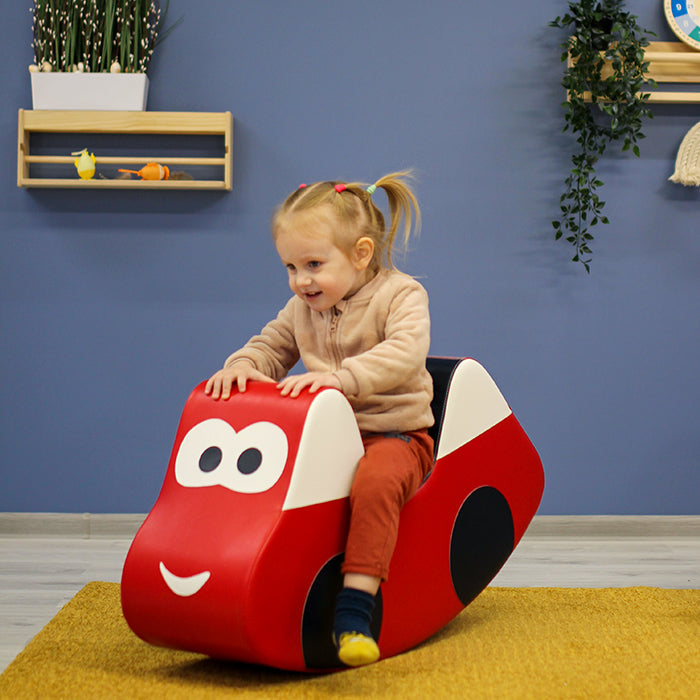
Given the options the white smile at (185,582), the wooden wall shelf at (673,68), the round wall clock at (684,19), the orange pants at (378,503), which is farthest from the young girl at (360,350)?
the round wall clock at (684,19)

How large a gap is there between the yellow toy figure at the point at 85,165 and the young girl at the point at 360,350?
0.93 m

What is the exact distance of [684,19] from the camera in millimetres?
2252

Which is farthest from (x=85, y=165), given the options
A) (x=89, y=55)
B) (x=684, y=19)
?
(x=684, y=19)

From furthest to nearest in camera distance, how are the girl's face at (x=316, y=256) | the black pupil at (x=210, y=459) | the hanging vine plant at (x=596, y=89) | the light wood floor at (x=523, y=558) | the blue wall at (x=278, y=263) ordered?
1. the blue wall at (x=278, y=263)
2. the hanging vine plant at (x=596, y=89)
3. the light wood floor at (x=523, y=558)
4. the girl's face at (x=316, y=256)
5. the black pupil at (x=210, y=459)

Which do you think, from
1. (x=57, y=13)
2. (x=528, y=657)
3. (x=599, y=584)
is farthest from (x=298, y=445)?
(x=57, y=13)

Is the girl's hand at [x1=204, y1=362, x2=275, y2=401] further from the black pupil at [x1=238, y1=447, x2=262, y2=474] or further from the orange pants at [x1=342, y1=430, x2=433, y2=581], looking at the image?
the orange pants at [x1=342, y1=430, x2=433, y2=581]

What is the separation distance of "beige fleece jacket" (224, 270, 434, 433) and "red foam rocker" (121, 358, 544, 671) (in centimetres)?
7

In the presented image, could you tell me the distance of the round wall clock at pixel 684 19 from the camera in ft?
7.38

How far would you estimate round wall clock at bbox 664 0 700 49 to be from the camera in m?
2.25

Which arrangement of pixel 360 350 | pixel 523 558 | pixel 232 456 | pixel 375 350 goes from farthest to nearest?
pixel 523 558, pixel 360 350, pixel 375 350, pixel 232 456

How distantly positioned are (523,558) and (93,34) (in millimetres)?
1819

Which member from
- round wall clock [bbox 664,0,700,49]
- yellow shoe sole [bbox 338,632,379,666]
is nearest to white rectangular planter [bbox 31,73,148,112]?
round wall clock [bbox 664,0,700,49]

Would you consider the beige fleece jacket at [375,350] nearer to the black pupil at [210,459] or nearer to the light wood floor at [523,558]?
the black pupil at [210,459]

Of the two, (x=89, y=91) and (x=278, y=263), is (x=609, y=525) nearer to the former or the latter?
(x=278, y=263)
